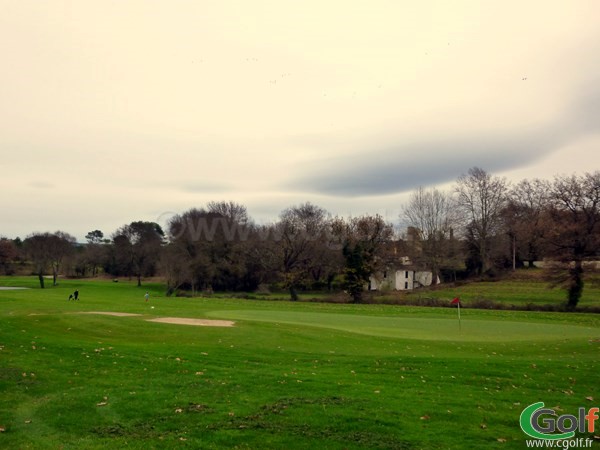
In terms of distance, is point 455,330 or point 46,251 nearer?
point 455,330

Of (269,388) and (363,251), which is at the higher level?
(363,251)

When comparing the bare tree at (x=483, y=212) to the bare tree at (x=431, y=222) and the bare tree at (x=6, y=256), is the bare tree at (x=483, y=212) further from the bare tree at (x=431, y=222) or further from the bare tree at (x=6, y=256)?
the bare tree at (x=6, y=256)

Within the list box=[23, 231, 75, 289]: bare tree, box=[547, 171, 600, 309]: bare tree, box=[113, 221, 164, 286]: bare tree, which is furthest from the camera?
box=[113, 221, 164, 286]: bare tree

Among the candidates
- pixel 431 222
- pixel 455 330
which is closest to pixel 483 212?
pixel 431 222

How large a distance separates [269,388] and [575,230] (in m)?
49.7

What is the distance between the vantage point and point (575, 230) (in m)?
52.2

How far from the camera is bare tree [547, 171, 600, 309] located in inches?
2030

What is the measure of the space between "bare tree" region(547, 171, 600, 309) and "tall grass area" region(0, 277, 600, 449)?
31221 millimetres

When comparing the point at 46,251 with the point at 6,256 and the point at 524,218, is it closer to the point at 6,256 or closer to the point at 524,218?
the point at 6,256

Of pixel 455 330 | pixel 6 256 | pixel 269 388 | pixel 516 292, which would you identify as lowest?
pixel 455 330

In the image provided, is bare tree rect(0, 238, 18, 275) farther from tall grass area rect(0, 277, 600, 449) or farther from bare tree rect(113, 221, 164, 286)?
tall grass area rect(0, 277, 600, 449)

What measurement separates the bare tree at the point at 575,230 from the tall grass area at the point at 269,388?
102 feet

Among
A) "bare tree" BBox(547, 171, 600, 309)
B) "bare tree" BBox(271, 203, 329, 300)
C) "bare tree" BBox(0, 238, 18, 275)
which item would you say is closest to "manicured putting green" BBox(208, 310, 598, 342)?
"bare tree" BBox(547, 171, 600, 309)

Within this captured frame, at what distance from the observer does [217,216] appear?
320 ft
